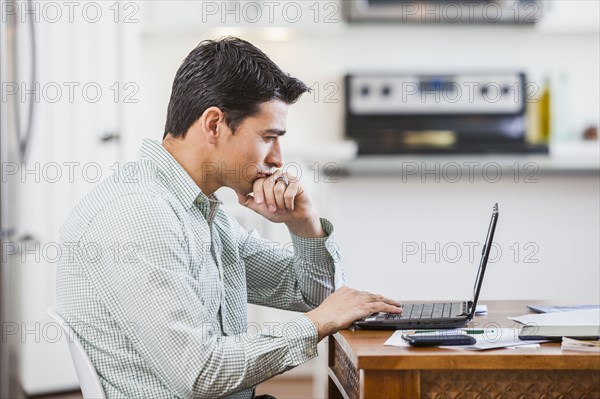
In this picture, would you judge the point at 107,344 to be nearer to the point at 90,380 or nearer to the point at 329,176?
the point at 90,380

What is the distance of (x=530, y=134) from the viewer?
4336mm

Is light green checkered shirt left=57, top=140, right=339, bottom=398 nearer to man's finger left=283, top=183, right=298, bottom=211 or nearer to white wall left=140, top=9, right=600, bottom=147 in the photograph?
man's finger left=283, top=183, right=298, bottom=211

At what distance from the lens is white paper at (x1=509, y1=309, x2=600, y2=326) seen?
1471 mm

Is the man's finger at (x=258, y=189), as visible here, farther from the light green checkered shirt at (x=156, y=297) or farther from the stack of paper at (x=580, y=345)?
the stack of paper at (x=580, y=345)

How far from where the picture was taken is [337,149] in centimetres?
416

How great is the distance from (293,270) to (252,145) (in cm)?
34

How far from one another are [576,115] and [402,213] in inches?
86.8

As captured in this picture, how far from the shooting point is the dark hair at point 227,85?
1.67 meters

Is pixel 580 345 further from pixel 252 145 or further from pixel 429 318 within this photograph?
pixel 252 145

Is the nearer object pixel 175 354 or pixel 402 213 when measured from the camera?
pixel 175 354

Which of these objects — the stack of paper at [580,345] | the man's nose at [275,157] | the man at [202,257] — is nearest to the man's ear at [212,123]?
the man at [202,257]

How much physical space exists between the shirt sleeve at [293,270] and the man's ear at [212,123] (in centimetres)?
31

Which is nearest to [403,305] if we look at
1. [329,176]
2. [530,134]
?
[329,176]

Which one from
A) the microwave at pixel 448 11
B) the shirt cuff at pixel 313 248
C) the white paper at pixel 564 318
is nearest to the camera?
the white paper at pixel 564 318
